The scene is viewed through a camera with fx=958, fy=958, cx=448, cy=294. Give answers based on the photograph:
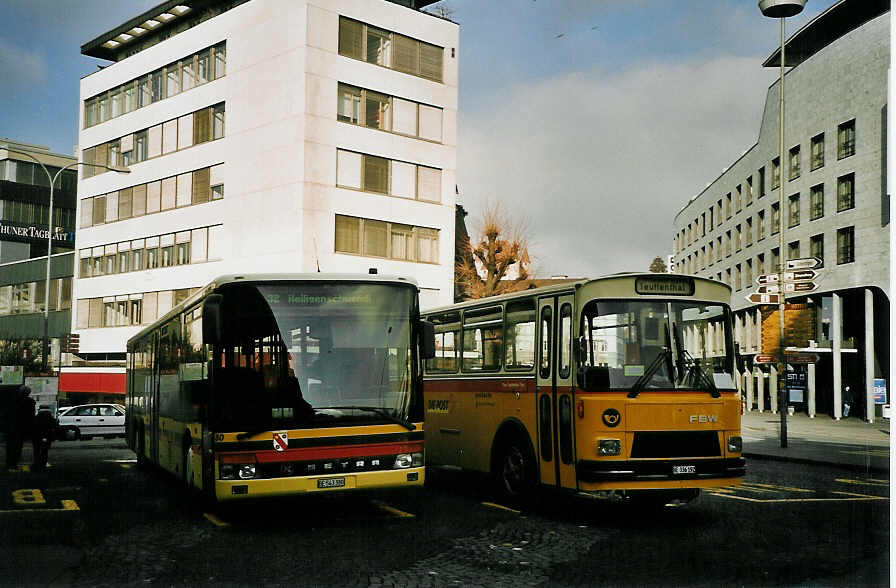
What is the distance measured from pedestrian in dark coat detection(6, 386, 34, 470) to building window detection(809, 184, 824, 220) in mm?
17816

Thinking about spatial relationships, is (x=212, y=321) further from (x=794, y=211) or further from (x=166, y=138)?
(x=166, y=138)

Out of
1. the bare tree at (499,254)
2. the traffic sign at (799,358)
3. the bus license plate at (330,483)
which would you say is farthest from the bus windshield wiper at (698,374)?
the traffic sign at (799,358)

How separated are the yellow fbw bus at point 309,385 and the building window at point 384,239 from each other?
21.9 m

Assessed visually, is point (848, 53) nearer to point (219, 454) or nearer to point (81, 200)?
point (219, 454)

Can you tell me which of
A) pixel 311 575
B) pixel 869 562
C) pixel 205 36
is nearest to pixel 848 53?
pixel 869 562

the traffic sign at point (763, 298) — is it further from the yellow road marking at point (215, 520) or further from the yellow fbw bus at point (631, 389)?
the yellow road marking at point (215, 520)

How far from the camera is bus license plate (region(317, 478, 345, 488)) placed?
10.8 metres

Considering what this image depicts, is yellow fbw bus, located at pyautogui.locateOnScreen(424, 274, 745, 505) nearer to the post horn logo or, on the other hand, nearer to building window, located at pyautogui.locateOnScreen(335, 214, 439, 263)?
the post horn logo

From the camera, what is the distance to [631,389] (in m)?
10.9

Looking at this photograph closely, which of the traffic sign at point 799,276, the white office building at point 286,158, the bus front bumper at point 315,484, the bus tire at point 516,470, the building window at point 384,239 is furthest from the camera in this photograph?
the building window at point 384,239

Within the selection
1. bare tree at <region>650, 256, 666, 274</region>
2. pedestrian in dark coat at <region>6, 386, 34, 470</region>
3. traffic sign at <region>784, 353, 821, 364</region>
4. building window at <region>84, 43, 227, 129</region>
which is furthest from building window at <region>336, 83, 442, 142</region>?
bare tree at <region>650, 256, 666, 274</region>

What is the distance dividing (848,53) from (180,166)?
19575 millimetres

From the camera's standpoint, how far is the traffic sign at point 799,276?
67.8 feet

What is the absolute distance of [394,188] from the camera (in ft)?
112
